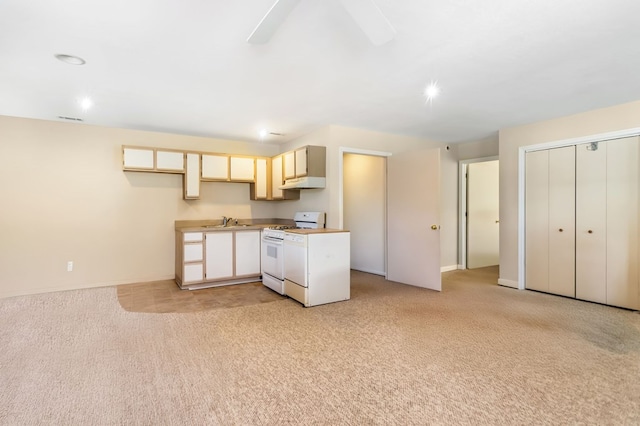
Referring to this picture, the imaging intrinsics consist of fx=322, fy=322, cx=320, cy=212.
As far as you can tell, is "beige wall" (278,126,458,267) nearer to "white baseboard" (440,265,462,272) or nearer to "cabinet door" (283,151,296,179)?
"white baseboard" (440,265,462,272)

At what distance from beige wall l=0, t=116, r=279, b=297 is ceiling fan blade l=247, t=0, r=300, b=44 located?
3.88 m

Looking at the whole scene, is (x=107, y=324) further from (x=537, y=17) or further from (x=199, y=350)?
(x=537, y=17)

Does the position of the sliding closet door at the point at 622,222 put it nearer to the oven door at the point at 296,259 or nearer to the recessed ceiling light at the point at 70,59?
the oven door at the point at 296,259

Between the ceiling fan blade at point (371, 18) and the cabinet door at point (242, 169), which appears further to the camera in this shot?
the cabinet door at point (242, 169)

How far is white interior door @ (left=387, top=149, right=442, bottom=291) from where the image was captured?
4.58 metres

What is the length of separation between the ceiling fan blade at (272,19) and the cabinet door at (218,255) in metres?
3.42

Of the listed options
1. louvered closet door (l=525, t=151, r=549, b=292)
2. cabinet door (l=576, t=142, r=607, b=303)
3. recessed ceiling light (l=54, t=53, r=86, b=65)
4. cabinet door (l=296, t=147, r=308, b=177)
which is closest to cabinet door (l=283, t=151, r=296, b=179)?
cabinet door (l=296, t=147, r=308, b=177)

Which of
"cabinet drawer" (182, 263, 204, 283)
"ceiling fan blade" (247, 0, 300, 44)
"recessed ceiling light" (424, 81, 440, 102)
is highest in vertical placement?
"recessed ceiling light" (424, 81, 440, 102)

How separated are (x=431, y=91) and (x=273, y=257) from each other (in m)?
2.90

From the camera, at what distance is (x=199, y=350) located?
2.66 metres

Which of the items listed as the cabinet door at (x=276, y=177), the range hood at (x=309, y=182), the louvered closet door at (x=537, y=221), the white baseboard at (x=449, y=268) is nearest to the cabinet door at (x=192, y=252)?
the cabinet door at (x=276, y=177)

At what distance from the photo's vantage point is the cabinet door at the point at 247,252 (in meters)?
5.08

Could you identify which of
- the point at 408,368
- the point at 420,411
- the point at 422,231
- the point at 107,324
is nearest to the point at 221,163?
the point at 107,324

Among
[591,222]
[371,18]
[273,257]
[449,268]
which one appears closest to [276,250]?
[273,257]
